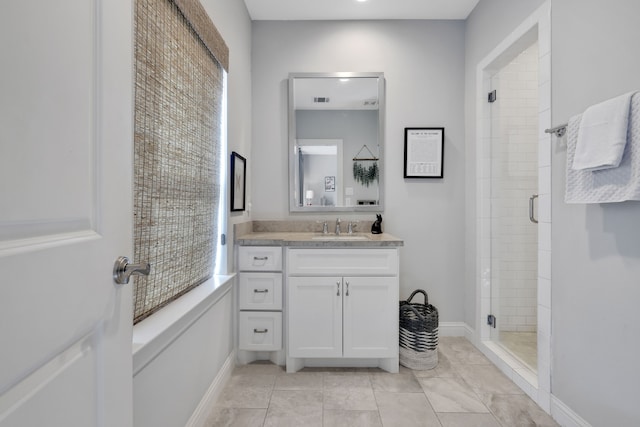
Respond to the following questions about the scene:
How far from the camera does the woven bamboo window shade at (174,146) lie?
46.2 inches

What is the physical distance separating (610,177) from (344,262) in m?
1.40

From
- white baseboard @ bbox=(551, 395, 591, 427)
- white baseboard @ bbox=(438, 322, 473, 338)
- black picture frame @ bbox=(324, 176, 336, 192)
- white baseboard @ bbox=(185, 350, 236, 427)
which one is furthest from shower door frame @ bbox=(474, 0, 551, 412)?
white baseboard @ bbox=(185, 350, 236, 427)

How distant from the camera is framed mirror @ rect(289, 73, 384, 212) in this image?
278cm

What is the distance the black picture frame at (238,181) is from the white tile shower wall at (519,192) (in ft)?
6.72

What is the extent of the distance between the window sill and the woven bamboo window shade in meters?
0.04

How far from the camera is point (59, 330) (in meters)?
0.53

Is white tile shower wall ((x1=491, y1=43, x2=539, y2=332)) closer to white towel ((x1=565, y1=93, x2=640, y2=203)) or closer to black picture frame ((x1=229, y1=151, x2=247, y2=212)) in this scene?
white towel ((x1=565, y1=93, x2=640, y2=203))

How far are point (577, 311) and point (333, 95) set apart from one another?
2.20 meters

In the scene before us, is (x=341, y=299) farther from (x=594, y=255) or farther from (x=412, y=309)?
(x=594, y=255)

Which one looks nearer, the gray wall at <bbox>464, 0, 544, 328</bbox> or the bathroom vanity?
the bathroom vanity

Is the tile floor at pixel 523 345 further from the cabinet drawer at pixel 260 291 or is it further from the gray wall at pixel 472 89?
the cabinet drawer at pixel 260 291

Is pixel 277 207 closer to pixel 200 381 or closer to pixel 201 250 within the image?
pixel 201 250

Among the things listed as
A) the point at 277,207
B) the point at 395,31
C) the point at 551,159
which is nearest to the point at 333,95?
the point at 395,31

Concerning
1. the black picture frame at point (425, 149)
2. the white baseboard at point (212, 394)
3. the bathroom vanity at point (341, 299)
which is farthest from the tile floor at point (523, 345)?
the white baseboard at point (212, 394)
